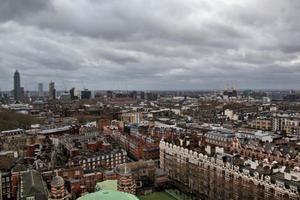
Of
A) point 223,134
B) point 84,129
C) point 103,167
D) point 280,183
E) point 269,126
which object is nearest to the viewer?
point 280,183

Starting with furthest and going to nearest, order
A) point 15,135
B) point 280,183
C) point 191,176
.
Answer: point 15,135 → point 191,176 → point 280,183

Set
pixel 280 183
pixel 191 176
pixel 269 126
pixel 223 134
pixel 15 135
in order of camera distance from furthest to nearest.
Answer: pixel 269 126 < pixel 15 135 < pixel 223 134 < pixel 191 176 < pixel 280 183

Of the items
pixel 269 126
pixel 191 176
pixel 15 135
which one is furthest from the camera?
pixel 269 126

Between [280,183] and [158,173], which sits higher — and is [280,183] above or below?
→ above

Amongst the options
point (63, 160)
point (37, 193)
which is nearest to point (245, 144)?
point (63, 160)

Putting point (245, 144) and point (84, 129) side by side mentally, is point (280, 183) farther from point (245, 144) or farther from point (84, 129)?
point (84, 129)

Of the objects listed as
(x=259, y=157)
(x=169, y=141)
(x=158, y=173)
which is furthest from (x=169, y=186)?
(x=259, y=157)

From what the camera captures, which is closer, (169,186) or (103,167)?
(169,186)

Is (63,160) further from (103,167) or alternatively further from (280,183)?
(280,183)

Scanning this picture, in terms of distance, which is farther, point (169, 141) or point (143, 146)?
point (143, 146)
